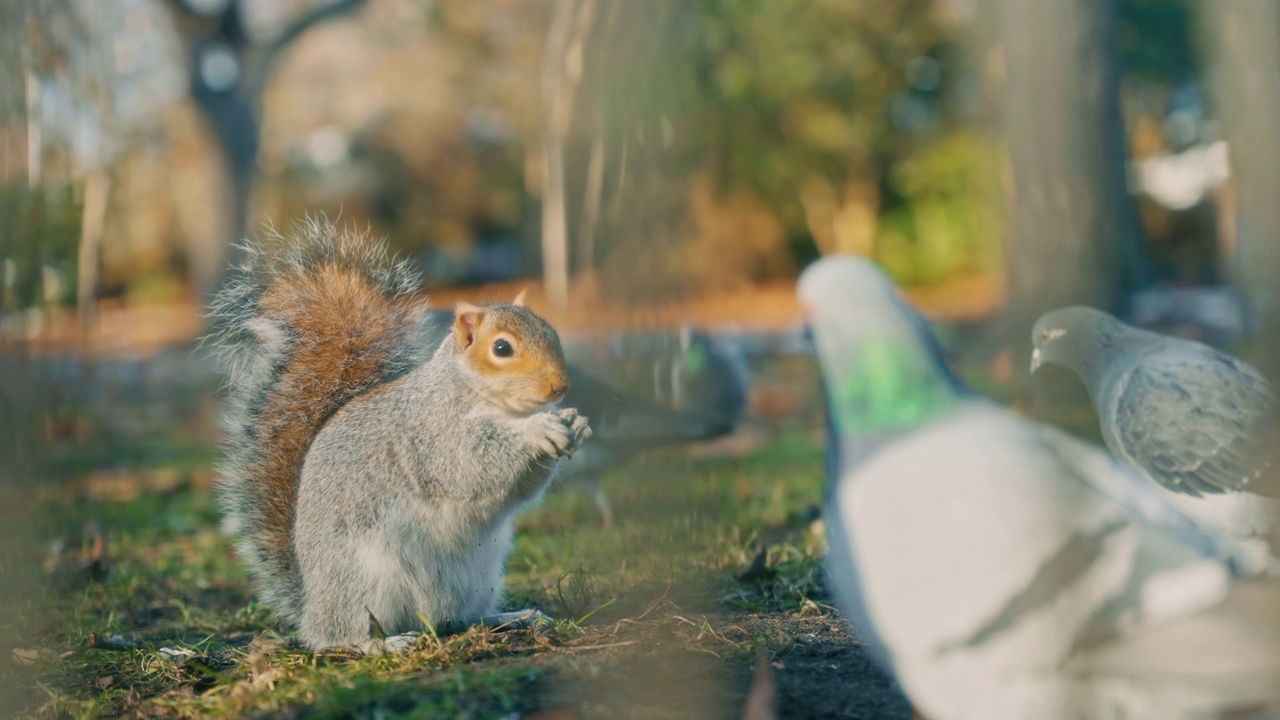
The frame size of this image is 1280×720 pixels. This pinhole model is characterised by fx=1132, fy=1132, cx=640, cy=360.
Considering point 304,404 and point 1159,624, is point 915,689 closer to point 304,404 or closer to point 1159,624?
point 1159,624

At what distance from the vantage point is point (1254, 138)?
3.86 meters

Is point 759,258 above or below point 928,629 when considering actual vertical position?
above

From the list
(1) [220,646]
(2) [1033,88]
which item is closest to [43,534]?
(1) [220,646]

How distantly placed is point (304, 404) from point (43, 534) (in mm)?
692

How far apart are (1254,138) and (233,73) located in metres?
9.87

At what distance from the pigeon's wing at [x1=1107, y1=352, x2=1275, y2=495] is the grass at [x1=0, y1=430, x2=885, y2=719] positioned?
0.86 meters

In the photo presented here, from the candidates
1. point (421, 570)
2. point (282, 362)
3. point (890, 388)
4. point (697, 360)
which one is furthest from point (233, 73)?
point (890, 388)

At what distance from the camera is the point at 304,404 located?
2725 millimetres

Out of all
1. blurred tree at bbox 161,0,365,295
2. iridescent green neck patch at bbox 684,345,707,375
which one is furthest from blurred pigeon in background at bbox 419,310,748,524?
blurred tree at bbox 161,0,365,295

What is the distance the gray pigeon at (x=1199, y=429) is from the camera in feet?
8.68

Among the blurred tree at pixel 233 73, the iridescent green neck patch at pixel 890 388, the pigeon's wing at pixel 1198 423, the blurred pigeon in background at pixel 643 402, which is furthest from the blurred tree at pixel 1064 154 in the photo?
the blurred tree at pixel 233 73

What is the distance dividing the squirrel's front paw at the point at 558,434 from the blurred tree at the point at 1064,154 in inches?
120

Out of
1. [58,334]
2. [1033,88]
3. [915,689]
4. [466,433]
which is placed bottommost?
[915,689]

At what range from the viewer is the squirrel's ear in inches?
100
